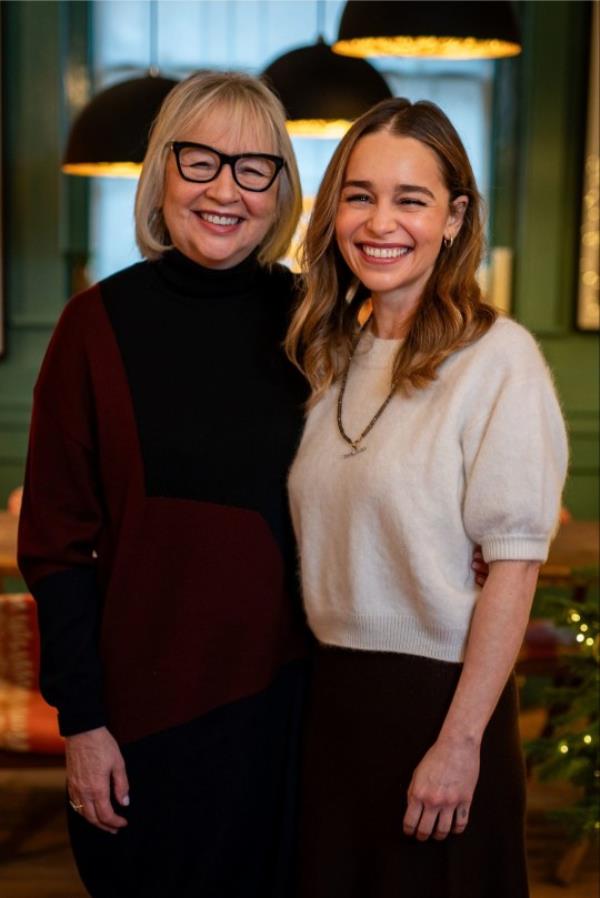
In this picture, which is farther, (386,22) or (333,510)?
(386,22)

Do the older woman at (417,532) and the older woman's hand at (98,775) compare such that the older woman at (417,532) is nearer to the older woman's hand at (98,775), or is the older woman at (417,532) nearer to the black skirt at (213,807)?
the black skirt at (213,807)

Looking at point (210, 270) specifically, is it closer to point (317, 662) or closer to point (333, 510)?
point (333, 510)

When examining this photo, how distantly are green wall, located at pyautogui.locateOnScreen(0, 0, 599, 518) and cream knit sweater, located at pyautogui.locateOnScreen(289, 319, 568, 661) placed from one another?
11.9 feet

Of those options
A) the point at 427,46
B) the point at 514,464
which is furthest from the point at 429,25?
the point at 514,464

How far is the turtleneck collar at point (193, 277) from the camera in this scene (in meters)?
2.03

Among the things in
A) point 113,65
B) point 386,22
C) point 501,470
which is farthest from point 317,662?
point 113,65

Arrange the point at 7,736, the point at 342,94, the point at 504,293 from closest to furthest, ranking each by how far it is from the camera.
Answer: the point at 7,736 < the point at 342,94 < the point at 504,293

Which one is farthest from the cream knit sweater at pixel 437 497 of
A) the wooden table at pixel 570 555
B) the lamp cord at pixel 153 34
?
the lamp cord at pixel 153 34

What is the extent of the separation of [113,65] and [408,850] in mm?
4408

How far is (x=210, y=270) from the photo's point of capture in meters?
2.04

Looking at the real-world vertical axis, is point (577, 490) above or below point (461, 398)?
below

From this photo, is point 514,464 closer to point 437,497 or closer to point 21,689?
point 437,497

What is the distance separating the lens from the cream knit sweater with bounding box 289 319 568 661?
176 centimetres

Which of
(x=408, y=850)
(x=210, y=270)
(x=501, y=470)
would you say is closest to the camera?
(x=501, y=470)
